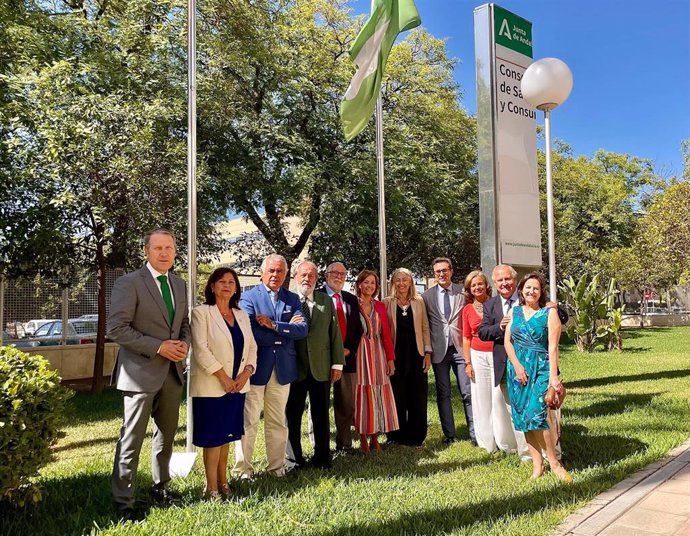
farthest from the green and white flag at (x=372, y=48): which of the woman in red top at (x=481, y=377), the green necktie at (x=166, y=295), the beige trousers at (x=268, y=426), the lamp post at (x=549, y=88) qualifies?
the green necktie at (x=166, y=295)

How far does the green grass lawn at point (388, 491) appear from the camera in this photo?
3.91m

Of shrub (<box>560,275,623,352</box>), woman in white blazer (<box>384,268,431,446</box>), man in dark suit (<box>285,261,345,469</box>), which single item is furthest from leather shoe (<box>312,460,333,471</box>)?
shrub (<box>560,275,623,352</box>)

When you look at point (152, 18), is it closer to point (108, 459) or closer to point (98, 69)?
point (98, 69)

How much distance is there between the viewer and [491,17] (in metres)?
6.81

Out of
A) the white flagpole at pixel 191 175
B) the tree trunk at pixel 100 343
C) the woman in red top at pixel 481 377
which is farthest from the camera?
the tree trunk at pixel 100 343

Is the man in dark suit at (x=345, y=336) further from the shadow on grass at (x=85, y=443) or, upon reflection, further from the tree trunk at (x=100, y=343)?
the tree trunk at (x=100, y=343)

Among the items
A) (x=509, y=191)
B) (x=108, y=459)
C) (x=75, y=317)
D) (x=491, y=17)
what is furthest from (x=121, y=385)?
(x=75, y=317)

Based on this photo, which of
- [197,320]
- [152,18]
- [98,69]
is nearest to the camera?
[197,320]

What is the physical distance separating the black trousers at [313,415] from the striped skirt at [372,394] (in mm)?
574

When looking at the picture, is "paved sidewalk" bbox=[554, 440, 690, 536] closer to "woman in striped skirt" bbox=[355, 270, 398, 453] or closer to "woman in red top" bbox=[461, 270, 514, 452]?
"woman in red top" bbox=[461, 270, 514, 452]

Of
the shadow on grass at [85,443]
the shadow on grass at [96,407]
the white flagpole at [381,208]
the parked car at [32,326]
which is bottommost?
the shadow on grass at [96,407]

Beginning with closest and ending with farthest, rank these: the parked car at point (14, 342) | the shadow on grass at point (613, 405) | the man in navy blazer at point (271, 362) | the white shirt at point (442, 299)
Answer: the man in navy blazer at point (271, 362), the white shirt at point (442, 299), the shadow on grass at point (613, 405), the parked car at point (14, 342)

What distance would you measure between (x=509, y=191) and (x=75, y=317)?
9.98 metres

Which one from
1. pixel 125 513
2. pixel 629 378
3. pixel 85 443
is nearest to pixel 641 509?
pixel 125 513
